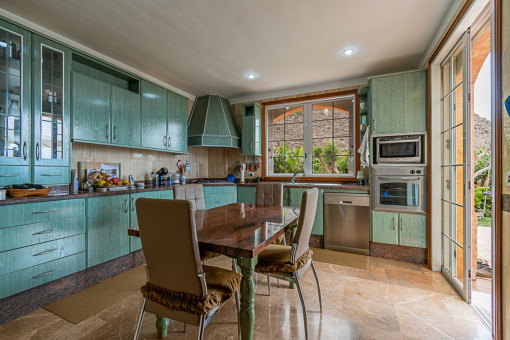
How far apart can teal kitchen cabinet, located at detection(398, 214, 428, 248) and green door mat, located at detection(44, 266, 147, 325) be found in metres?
3.11

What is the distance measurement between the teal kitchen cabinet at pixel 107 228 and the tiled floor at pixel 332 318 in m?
0.60

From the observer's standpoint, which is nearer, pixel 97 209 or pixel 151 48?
pixel 97 209

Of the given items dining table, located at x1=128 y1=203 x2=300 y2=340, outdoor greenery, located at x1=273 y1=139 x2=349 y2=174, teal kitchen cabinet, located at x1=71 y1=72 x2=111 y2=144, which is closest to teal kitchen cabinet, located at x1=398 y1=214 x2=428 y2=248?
outdoor greenery, located at x1=273 y1=139 x2=349 y2=174

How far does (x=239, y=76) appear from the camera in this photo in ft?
11.6

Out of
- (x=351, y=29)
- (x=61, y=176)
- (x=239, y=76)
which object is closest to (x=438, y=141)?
(x=351, y=29)

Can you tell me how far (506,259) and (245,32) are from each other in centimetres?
265

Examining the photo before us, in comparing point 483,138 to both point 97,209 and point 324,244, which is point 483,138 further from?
point 97,209

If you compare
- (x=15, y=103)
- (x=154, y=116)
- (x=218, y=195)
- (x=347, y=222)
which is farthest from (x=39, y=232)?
(x=347, y=222)

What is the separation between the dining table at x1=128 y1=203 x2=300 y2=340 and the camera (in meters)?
1.24

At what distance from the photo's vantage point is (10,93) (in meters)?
2.00

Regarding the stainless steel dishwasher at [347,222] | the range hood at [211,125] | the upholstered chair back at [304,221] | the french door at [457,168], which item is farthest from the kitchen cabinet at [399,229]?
the range hood at [211,125]

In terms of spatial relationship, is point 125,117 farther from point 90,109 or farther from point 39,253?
point 39,253

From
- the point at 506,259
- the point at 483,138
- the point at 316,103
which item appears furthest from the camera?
the point at 316,103

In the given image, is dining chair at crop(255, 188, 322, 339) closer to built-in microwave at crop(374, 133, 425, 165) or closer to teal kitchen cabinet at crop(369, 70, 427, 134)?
built-in microwave at crop(374, 133, 425, 165)
